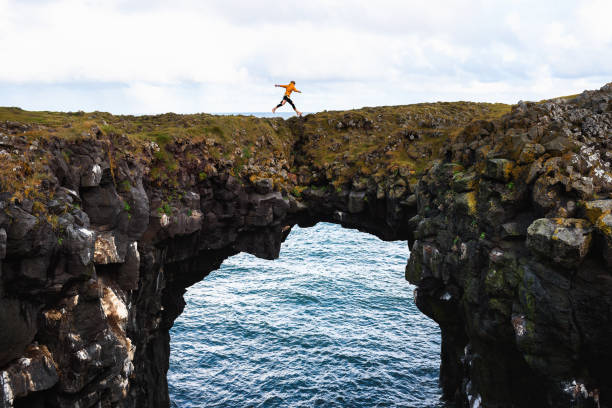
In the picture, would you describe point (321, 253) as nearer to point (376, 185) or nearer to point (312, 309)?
point (312, 309)

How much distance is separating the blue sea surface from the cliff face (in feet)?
17.1

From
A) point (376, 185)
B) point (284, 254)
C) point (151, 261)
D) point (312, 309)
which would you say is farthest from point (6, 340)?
point (284, 254)

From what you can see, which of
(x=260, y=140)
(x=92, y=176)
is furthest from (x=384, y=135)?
(x=92, y=176)

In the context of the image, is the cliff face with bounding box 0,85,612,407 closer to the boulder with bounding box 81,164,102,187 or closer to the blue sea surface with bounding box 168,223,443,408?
the boulder with bounding box 81,164,102,187

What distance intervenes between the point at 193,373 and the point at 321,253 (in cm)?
4538

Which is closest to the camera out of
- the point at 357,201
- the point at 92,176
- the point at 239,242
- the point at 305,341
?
the point at 92,176

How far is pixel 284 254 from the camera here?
287 ft

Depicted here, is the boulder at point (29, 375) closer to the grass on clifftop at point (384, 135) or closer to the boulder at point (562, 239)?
the boulder at point (562, 239)

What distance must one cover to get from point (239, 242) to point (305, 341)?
15362mm

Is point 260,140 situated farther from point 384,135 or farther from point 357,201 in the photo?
point 384,135

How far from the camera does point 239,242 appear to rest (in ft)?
144

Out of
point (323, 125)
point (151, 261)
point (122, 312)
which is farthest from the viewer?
point (323, 125)

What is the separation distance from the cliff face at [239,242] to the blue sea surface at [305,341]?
5.20 m

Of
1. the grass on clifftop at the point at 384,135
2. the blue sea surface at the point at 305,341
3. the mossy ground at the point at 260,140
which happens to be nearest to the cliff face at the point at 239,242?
the mossy ground at the point at 260,140
